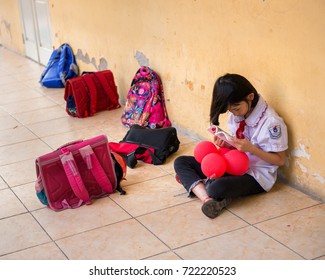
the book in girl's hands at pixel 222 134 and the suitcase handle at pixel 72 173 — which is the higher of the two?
the book in girl's hands at pixel 222 134

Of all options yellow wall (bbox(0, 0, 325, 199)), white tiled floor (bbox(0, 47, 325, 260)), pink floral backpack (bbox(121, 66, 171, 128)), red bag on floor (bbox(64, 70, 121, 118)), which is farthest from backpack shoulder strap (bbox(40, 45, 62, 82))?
white tiled floor (bbox(0, 47, 325, 260))

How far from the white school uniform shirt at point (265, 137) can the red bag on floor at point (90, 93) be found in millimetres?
1716

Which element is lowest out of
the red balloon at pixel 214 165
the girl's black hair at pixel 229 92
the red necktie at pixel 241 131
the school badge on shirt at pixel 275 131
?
the red balloon at pixel 214 165

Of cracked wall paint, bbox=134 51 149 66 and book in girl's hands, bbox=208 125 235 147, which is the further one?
cracked wall paint, bbox=134 51 149 66

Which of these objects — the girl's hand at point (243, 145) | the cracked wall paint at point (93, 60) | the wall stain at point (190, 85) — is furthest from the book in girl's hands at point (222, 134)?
the cracked wall paint at point (93, 60)

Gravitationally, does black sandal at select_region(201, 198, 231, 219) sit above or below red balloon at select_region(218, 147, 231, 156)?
below

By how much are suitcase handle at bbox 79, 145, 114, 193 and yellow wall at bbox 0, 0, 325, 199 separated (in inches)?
33.1

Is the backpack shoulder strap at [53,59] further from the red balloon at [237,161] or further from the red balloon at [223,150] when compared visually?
the red balloon at [237,161]

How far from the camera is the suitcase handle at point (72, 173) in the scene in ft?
9.02

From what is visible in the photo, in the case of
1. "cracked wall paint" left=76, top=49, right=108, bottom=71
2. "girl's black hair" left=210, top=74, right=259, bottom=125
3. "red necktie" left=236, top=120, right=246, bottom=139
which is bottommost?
"cracked wall paint" left=76, top=49, right=108, bottom=71

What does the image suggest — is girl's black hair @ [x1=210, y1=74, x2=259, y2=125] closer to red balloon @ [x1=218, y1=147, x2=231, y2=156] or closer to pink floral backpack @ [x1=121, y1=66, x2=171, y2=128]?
red balloon @ [x1=218, y1=147, x2=231, y2=156]

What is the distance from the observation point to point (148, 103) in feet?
12.7

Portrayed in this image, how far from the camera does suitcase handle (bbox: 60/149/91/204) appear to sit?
2.75 meters

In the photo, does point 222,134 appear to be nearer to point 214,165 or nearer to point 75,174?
point 214,165
